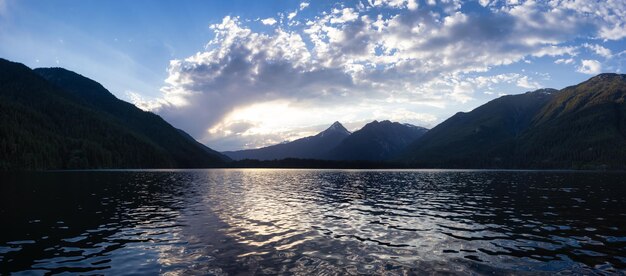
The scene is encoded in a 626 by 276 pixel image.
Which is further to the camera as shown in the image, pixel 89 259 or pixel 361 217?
pixel 361 217

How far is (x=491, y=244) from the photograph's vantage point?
91.2ft

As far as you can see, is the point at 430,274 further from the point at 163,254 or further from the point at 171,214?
the point at 171,214

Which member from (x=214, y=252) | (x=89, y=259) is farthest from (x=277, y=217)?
(x=89, y=259)

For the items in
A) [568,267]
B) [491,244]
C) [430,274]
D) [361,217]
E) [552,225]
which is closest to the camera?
[430,274]

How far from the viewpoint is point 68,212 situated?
143ft

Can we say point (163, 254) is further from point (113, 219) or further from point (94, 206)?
point (94, 206)

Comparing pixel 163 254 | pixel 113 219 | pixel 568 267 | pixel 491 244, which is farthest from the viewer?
pixel 113 219

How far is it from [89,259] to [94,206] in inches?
1260

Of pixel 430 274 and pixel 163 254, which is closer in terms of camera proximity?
pixel 430 274

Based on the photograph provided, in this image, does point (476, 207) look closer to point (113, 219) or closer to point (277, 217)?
Answer: point (277, 217)

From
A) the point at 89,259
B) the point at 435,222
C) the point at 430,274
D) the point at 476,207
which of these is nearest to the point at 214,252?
the point at 89,259

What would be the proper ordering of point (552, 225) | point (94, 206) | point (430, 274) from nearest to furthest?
point (430, 274)
point (552, 225)
point (94, 206)

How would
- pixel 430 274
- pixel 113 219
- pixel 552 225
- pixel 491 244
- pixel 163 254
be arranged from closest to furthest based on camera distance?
pixel 430 274 < pixel 163 254 < pixel 491 244 < pixel 552 225 < pixel 113 219

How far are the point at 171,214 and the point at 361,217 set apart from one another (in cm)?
2348
